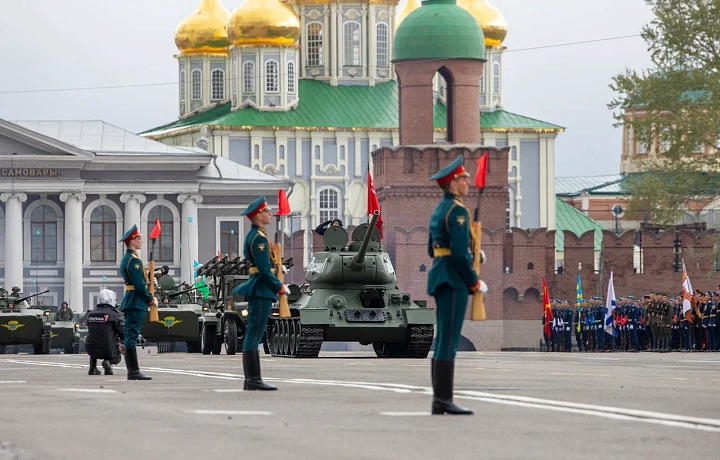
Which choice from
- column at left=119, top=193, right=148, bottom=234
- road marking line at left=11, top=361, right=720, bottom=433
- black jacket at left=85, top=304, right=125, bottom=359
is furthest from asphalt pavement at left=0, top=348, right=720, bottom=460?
column at left=119, top=193, right=148, bottom=234

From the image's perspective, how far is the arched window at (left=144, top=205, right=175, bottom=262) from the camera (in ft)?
256

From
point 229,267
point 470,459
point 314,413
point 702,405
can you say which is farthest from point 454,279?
point 229,267

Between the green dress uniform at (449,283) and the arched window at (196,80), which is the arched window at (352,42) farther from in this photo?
the green dress uniform at (449,283)

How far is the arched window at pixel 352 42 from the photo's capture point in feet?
354

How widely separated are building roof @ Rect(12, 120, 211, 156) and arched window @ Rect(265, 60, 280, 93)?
23713 mm

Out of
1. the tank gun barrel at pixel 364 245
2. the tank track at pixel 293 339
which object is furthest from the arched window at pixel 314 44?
the tank gun barrel at pixel 364 245

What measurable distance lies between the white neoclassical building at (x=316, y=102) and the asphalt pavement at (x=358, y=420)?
87.9 metres

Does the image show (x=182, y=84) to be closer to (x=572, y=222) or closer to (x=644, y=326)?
(x=572, y=222)

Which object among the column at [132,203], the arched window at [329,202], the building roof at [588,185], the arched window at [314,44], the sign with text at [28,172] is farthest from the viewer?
the building roof at [588,185]

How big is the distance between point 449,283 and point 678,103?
41883 millimetres

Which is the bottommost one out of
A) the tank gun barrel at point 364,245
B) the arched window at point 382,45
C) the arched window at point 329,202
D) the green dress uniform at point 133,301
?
the green dress uniform at point 133,301

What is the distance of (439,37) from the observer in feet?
232

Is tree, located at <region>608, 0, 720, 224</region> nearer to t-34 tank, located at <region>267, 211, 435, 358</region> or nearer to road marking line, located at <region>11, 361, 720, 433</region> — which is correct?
t-34 tank, located at <region>267, 211, 435, 358</region>

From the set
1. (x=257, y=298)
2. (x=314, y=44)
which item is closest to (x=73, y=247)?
(x=314, y=44)
